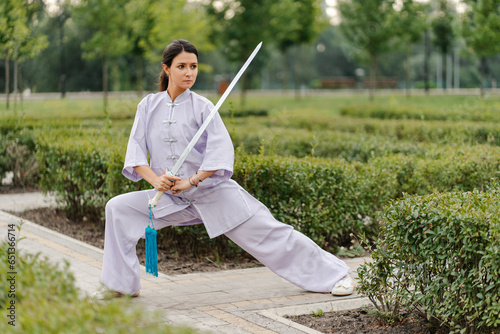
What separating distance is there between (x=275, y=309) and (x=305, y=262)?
19.3 inches

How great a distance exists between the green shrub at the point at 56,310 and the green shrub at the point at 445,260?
6.52ft

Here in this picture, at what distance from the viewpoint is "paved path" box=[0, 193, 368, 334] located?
175 inches

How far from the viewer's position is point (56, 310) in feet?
7.89

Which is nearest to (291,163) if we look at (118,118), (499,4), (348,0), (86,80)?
(118,118)

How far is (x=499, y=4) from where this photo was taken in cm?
2741

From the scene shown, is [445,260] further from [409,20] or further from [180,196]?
[409,20]

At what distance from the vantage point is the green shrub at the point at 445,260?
378 cm

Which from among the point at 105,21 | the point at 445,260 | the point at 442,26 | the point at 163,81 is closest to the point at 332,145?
the point at 163,81

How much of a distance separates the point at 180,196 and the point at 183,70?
0.91 m

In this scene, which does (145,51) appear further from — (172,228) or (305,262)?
(305,262)

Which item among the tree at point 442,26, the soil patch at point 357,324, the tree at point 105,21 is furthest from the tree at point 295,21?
the soil patch at point 357,324

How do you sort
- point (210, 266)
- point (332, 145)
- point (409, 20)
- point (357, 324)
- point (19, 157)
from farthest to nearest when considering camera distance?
point (409, 20) < point (19, 157) < point (332, 145) < point (210, 266) < point (357, 324)

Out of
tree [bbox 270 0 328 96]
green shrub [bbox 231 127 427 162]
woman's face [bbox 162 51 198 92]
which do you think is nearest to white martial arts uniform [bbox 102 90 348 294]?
woman's face [bbox 162 51 198 92]

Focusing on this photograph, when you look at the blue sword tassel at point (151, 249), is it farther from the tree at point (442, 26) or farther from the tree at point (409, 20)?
the tree at point (442, 26)
